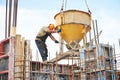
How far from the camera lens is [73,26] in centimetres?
1337

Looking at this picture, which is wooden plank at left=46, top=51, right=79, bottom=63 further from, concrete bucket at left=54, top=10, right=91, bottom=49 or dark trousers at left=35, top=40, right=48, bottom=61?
dark trousers at left=35, top=40, right=48, bottom=61

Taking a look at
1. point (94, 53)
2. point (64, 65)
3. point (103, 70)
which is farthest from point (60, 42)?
point (103, 70)

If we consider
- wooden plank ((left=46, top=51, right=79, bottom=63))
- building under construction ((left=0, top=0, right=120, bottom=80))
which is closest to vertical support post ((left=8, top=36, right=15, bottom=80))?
building under construction ((left=0, top=0, right=120, bottom=80))

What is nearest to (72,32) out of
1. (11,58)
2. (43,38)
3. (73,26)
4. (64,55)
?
(73,26)

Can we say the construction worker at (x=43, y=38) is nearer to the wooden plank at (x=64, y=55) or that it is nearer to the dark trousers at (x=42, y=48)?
the dark trousers at (x=42, y=48)

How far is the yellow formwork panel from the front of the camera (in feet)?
43.8

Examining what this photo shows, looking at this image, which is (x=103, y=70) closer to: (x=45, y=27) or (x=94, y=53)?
(x=94, y=53)

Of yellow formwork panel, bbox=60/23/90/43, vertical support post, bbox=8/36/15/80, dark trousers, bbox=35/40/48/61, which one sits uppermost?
yellow formwork panel, bbox=60/23/90/43

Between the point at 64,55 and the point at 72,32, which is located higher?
the point at 72,32

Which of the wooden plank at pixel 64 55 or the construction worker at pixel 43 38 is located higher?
the construction worker at pixel 43 38

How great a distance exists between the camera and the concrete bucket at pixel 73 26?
1333cm

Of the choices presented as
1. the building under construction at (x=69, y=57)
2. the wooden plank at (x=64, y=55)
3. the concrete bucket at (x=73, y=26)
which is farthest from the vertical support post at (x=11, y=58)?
the concrete bucket at (x=73, y=26)

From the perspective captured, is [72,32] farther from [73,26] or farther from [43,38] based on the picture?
[43,38]

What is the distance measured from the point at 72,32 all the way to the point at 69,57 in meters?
1.23
